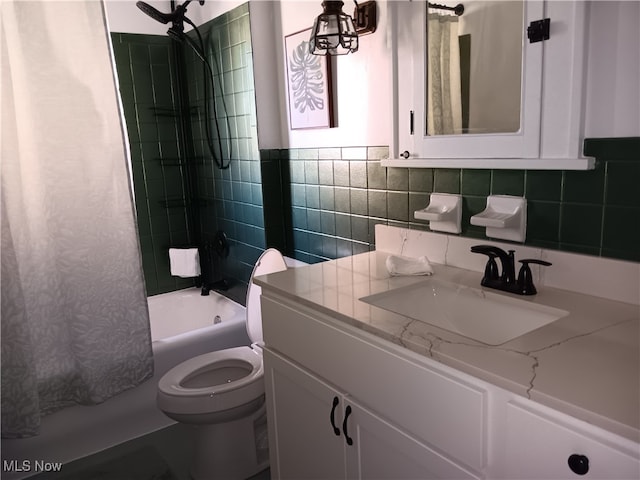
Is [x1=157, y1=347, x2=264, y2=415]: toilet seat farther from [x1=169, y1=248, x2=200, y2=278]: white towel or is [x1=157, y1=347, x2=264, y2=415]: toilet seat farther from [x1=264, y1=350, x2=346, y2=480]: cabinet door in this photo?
[x1=169, y1=248, x2=200, y2=278]: white towel

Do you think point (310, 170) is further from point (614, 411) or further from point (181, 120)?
point (614, 411)

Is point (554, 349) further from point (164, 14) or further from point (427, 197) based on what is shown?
point (164, 14)

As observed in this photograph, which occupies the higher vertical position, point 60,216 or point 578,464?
point 60,216

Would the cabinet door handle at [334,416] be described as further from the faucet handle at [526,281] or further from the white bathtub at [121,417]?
the white bathtub at [121,417]

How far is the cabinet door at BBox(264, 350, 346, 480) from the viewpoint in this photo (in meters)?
1.34

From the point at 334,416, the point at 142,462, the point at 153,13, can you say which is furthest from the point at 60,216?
the point at 334,416

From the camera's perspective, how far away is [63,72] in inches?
72.4

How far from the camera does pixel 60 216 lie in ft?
Answer: 6.21

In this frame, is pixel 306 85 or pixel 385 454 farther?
pixel 306 85

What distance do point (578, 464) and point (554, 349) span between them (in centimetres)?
22

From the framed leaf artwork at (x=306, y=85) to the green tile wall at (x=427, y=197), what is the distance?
131mm

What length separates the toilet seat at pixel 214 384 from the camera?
1.82 meters

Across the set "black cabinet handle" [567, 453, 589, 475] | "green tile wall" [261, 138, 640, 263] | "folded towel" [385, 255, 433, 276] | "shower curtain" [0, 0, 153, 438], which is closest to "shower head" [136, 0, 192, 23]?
"shower curtain" [0, 0, 153, 438]

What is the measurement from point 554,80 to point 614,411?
2.66ft
